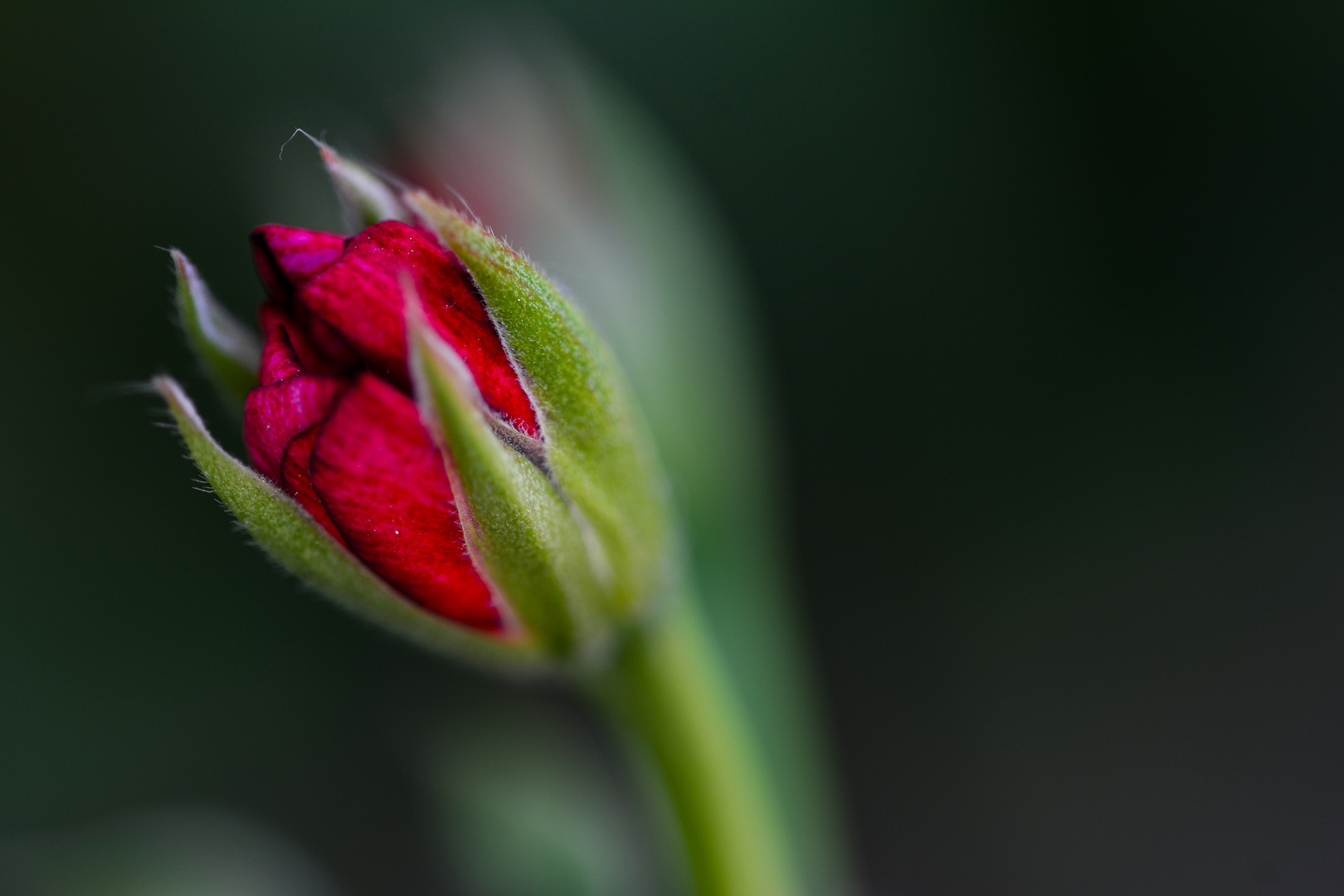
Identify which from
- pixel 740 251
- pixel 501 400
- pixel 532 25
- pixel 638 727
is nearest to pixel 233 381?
pixel 501 400

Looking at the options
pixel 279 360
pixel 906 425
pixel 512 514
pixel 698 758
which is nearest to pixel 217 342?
pixel 279 360

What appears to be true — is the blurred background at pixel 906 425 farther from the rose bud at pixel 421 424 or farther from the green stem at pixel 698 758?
the rose bud at pixel 421 424

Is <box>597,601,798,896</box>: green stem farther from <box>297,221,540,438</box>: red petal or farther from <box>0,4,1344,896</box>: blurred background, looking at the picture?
<box>0,4,1344,896</box>: blurred background

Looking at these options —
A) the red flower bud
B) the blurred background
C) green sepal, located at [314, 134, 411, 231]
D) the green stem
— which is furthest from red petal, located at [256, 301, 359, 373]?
the blurred background

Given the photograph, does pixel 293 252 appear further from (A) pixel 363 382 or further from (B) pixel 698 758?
(B) pixel 698 758

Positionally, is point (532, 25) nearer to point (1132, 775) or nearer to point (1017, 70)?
point (1017, 70)

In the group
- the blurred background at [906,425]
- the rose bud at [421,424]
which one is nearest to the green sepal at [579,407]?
the rose bud at [421,424]
